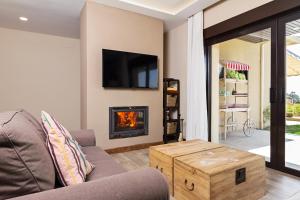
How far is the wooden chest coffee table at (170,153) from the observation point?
171 centimetres

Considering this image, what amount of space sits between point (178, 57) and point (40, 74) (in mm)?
3189

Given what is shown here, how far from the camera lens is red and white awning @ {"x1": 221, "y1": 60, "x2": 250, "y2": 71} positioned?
385cm

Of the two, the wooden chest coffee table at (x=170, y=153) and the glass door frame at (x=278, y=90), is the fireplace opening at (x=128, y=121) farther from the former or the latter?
the glass door frame at (x=278, y=90)

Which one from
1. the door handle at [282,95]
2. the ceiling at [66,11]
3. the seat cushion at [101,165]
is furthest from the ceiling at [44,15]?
the door handle at [282,95]

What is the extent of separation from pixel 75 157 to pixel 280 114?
247 centimetres

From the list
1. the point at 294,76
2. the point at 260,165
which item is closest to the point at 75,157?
the point at 260,165

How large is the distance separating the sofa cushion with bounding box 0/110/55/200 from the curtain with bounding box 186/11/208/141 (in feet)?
9.35

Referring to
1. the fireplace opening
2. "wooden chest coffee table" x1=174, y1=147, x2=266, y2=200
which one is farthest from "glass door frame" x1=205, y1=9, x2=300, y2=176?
the fireplace opening

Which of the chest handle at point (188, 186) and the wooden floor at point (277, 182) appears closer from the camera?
the chest handle at point (188, 186)

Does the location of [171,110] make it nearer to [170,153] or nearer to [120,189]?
[170,153]

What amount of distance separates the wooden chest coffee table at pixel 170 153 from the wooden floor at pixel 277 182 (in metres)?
0.64

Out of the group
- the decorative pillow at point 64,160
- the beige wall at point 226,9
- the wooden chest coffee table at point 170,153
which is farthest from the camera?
the beige wall at point 226,9

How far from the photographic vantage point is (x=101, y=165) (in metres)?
1.36

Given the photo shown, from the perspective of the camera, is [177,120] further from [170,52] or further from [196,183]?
[196,183]
